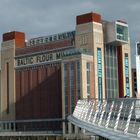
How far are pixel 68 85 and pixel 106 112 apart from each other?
70.7m

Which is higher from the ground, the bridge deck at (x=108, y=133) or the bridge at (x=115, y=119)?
the bridge at (x=115, y=119)

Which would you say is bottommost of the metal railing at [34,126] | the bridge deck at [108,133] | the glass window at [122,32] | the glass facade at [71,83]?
the metal railing at [34,126]

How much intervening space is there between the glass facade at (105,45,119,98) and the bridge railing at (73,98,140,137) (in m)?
72.0

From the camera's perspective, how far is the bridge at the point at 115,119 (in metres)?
21.7

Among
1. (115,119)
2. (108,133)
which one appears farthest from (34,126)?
(108,133)

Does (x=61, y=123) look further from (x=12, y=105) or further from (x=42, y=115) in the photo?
(x=12, y=105)

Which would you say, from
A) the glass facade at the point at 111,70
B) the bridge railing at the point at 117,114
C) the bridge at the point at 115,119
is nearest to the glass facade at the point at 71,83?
the glass facade at the point at 111,70

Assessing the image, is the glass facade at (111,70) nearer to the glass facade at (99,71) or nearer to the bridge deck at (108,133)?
the glass facade at (99,71)

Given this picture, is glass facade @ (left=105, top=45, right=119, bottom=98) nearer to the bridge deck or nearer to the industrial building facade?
the industrial building facade

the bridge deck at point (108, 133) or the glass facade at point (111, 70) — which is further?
the glass facade at point (111, 70)

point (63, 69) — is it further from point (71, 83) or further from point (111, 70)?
point (111, 70)

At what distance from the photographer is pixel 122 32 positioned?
107875 mm

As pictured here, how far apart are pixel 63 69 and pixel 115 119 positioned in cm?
7437

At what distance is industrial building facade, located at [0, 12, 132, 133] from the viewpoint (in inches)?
3915
